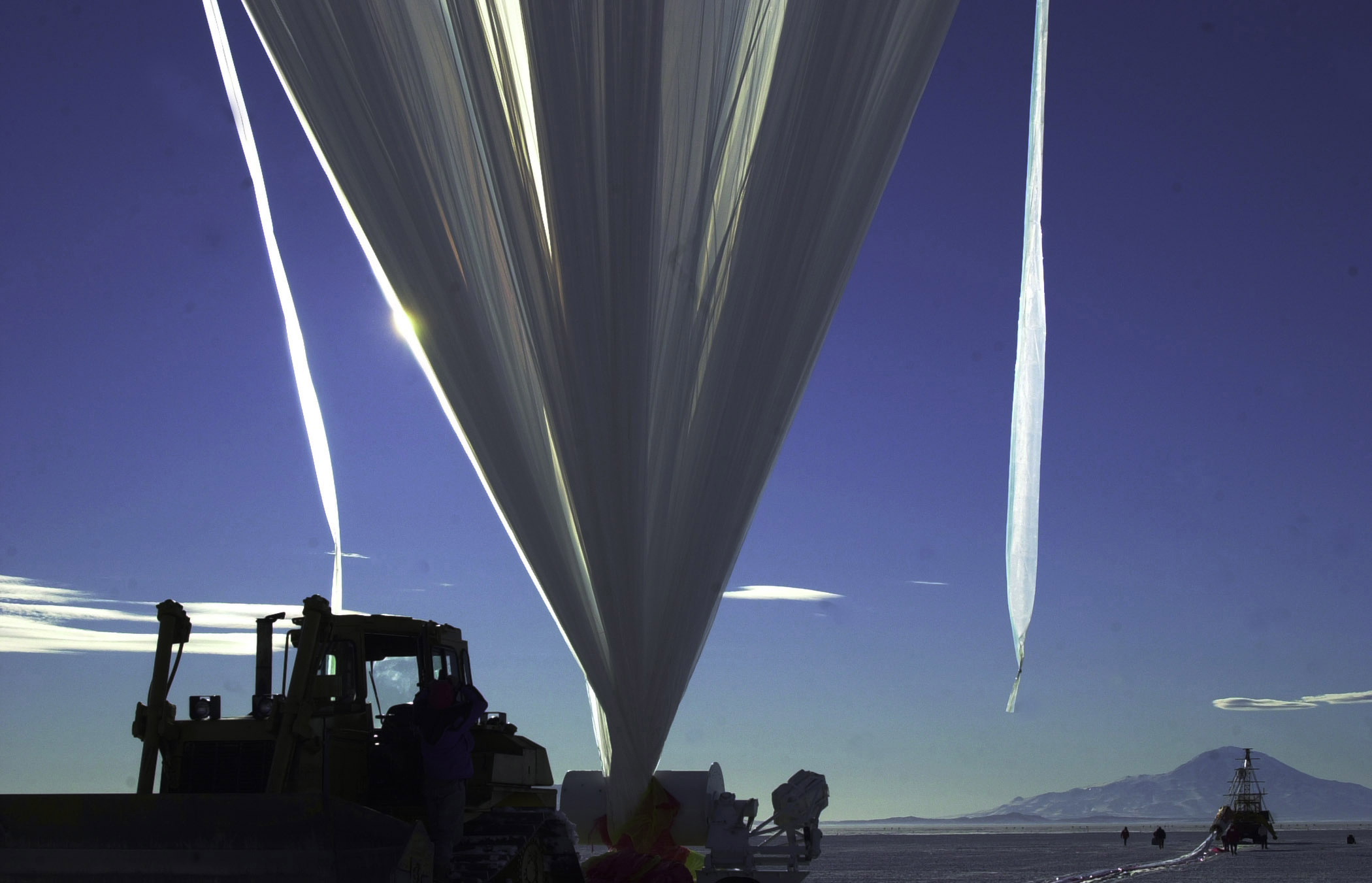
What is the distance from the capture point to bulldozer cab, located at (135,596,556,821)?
836 centimetres

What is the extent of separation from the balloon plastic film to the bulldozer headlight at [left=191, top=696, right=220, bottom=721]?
2735 millimetres

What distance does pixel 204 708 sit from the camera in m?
8.79

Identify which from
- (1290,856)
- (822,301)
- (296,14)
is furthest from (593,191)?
(1290,856)

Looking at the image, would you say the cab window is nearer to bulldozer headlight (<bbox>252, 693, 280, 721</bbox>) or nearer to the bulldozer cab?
Result: the bulldozer cab

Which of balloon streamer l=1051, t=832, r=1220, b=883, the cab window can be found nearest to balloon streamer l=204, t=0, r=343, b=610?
the cab window

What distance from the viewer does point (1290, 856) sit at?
228 ft

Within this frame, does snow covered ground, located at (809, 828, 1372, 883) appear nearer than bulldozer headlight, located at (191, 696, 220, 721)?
No

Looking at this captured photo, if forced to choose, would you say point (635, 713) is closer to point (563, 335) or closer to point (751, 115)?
point (563, 335)

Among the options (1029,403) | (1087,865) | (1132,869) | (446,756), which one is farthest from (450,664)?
(1087,865)

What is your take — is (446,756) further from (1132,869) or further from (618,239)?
(1132,869)

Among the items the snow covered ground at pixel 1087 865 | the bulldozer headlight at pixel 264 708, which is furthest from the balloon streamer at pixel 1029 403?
the snow covered ground at pixel 1087 865

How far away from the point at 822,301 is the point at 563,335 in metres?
2.34

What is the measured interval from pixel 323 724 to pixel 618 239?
4706 millimetres

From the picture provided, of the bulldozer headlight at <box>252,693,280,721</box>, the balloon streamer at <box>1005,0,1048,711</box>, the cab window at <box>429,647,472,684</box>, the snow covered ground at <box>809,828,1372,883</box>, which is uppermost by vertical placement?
the balloon streamer at <box>1005,0,1048,711</box>
